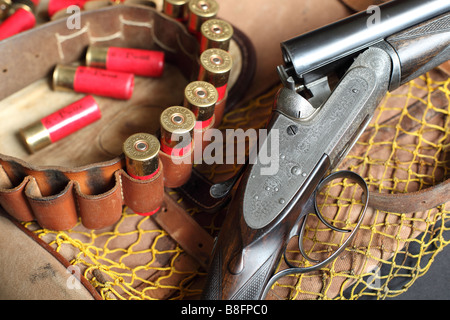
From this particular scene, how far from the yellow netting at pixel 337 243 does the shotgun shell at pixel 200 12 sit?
0.69 meters

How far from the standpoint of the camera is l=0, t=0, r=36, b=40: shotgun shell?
2195mm

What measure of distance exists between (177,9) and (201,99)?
664 mm

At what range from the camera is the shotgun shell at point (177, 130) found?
5.80 ft

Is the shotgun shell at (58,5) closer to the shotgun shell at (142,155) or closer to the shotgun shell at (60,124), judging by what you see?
the shotgun shell at (60,124)

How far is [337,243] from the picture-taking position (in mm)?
1906

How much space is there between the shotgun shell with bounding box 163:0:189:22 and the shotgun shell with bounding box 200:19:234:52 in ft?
0.81

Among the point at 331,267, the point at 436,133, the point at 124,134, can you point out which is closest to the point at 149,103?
the point at 124,134

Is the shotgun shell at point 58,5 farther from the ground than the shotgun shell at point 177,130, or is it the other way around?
the shotgun shell at point 58,5

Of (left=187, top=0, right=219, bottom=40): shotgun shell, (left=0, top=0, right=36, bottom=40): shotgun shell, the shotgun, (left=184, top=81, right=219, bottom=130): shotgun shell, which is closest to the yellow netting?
the shotgun

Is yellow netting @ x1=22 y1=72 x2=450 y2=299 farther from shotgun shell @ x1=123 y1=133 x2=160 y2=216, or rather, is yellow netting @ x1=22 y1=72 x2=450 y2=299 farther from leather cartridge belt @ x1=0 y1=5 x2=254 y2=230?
shotgun shell @ x1=123 y1=133 x2=160 y2=216

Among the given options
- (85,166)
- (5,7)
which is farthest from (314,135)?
(5,7)

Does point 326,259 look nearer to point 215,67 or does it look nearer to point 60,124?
point 215,67

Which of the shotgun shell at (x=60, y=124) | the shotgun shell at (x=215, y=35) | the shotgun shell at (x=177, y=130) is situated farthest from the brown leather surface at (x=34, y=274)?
the shotgun shell at (x=215, y=35)
